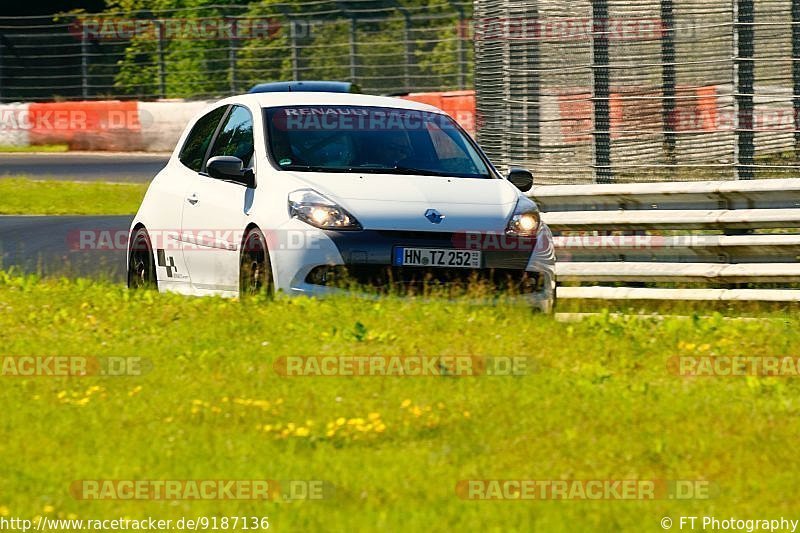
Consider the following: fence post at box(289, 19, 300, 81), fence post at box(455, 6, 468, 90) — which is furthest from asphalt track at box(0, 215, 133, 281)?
fence post at box(289, 19, 300, 81)

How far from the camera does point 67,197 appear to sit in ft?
70.1

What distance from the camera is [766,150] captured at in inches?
674

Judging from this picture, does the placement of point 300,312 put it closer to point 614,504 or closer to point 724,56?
point 614,504

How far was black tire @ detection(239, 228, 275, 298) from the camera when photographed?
9406 mm

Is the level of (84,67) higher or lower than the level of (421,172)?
higher

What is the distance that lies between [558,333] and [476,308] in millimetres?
691

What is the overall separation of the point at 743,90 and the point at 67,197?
393 inches

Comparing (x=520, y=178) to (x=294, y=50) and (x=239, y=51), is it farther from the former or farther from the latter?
(x=239, y=51)

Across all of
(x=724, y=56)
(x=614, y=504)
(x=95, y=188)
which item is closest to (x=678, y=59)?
(x=724, y=56)
